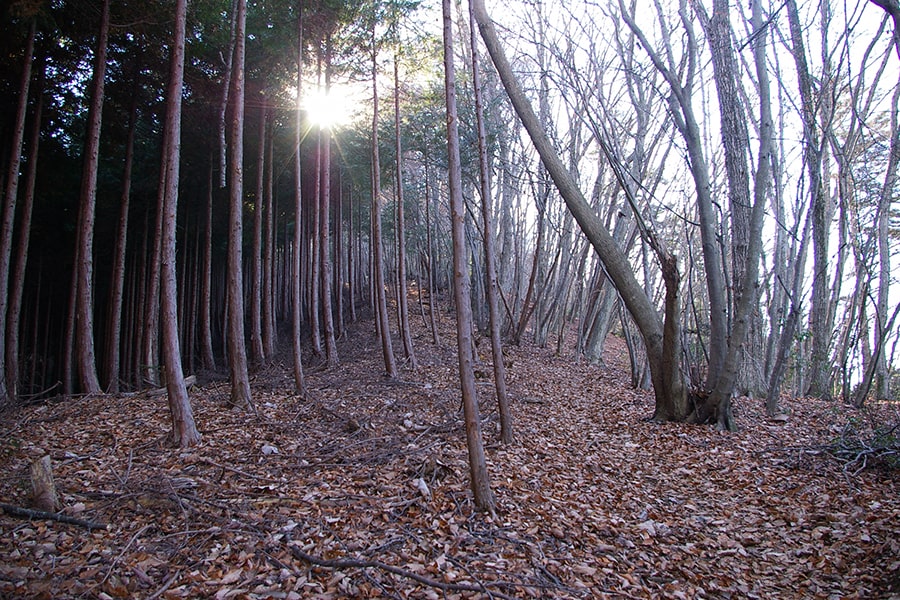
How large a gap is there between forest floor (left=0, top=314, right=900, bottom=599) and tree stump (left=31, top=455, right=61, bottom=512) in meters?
0.14

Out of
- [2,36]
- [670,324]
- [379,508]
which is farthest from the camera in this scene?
[2,36]

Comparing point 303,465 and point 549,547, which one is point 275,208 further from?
point 549,547

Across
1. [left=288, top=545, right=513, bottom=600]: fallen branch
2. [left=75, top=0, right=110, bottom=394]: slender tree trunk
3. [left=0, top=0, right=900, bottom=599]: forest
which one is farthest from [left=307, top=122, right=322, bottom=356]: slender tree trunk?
[left=288, top=545, right=513, bottom=600]: fallen branch

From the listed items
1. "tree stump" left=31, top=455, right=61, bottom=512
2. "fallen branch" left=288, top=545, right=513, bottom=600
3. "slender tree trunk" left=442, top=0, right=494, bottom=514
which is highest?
"slender tree trunk" left=442, top=0, right=494, bottom=514

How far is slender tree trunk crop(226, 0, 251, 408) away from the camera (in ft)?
23.1

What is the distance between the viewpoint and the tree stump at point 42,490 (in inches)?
154

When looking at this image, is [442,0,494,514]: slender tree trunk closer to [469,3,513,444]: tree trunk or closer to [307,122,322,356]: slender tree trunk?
[469,3,513,444]: tree trunk

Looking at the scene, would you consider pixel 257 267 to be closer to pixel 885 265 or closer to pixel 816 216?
pixel 816 216

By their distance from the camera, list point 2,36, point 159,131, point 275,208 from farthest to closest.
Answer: point 275,208 → point 159,131 → point 2,36

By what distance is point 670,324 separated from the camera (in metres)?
6.84

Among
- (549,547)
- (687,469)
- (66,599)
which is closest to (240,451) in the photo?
(66,599)

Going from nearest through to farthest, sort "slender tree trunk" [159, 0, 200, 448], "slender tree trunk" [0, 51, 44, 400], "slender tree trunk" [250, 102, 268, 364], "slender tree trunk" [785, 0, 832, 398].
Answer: "slender tree trunk" [159, 0, 200, 448] → "slender tree trunk" [785, 0, 832, 398] → "slender tree trunk" [0, 51, 44, 400] → "slender tree trunk" [250, 102, 268, 364]

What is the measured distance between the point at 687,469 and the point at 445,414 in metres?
3.36

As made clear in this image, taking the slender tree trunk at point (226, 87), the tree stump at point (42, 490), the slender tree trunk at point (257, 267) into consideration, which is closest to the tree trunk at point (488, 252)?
the tree stump at point (42, 490)
